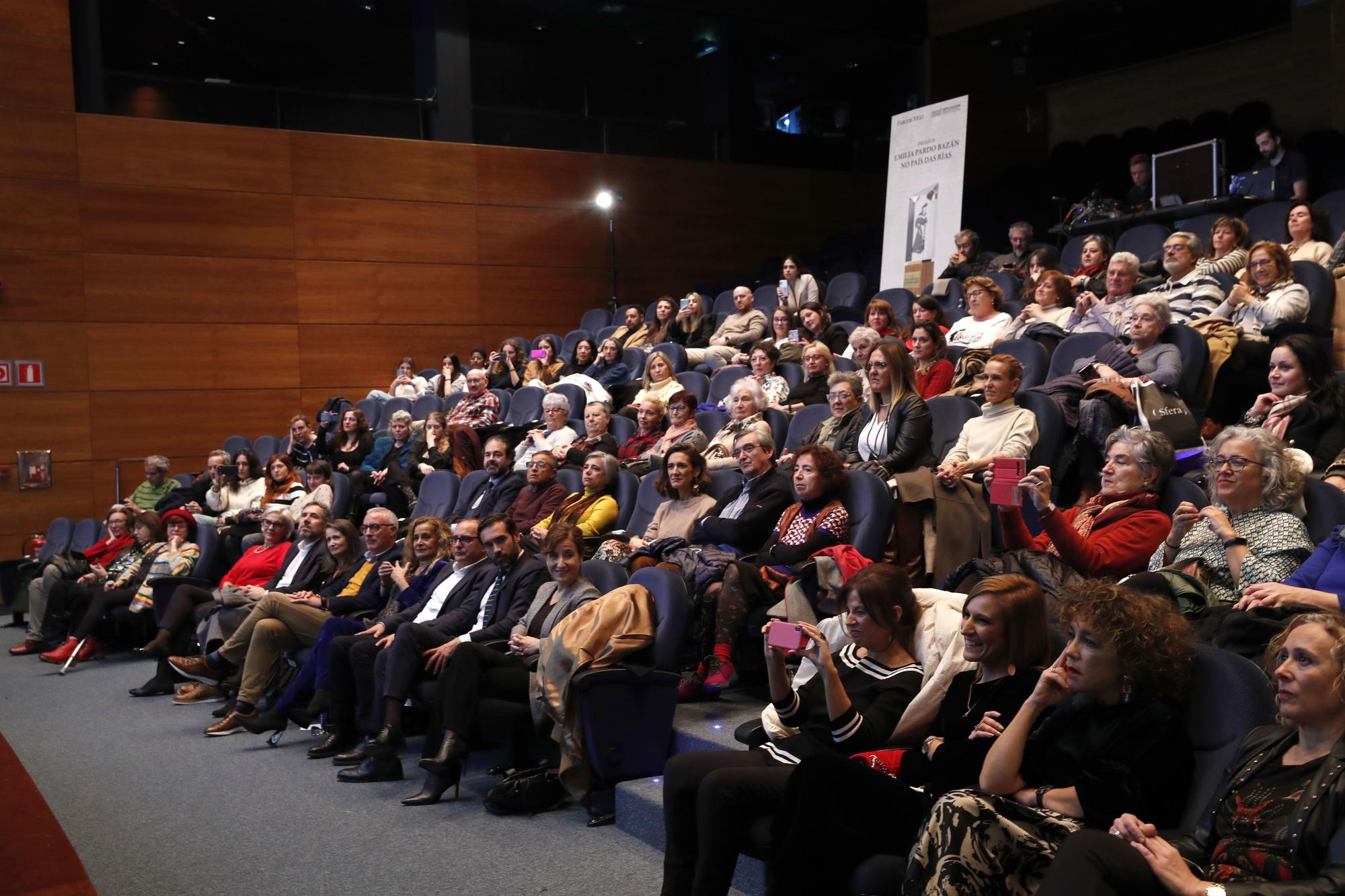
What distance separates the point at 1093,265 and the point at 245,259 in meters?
6.51

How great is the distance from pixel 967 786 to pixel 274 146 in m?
8.50

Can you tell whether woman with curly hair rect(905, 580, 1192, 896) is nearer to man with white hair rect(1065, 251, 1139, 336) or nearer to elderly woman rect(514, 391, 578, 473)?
man with white hair rect(1065, 251, 1139, 336)

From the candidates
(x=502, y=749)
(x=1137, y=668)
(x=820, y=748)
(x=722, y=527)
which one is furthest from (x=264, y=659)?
(x=1137, y=668)

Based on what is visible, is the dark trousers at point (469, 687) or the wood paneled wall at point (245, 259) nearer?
the dark trousers at point (469, 687)

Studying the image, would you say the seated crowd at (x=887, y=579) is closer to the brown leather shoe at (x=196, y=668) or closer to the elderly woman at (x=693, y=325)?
the brown leather shoe at (x=196, y=668)

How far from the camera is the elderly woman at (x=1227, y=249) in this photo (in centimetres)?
502

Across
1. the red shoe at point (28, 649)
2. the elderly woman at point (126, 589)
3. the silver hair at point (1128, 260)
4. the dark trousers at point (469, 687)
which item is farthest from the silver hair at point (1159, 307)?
the red shoe at point (28, 649)

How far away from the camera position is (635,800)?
3.30 m

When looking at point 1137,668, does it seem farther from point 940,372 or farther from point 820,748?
point 940,372

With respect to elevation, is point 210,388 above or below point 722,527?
above

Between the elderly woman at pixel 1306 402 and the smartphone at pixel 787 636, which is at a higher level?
the elderly woman at pixel 1306 402

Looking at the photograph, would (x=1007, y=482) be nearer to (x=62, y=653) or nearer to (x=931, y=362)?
(x=931, y=362)

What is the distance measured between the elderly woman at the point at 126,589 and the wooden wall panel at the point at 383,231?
3285 mm

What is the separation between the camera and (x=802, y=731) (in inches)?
107
